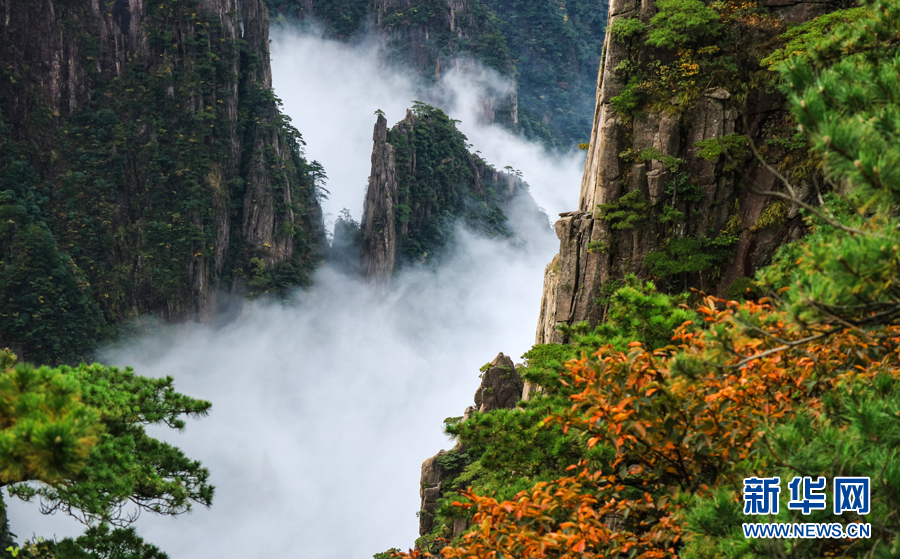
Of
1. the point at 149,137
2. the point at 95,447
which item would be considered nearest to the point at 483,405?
the point at 95,447

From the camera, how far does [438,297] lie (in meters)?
45.4

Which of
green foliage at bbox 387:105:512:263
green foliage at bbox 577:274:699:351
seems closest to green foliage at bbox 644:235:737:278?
green foliage at bbox 577:274:699:351

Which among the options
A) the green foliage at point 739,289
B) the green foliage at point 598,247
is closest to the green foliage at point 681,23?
the green foliage at point 598,247

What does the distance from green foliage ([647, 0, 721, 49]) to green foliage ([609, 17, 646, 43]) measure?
0.27m

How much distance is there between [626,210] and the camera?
1307cm

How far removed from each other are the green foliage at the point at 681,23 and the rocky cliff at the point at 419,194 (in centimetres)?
2658

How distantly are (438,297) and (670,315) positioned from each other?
1522 inches

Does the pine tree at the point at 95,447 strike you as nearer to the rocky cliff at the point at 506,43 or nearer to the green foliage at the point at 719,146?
the green foliage at the point at 719,146

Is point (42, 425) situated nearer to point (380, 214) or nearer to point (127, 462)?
point (127, 462)

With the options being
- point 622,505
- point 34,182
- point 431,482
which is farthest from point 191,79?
point 622,505

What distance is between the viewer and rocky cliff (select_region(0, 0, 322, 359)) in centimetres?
3225

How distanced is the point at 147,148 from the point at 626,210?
96.8 feet

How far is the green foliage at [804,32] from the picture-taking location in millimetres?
10711

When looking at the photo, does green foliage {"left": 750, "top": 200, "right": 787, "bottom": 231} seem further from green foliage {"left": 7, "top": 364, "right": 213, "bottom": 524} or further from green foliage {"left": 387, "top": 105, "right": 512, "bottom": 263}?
green foliage {"left": 387, "top": 105, "right": 512, "bottom": 263}
